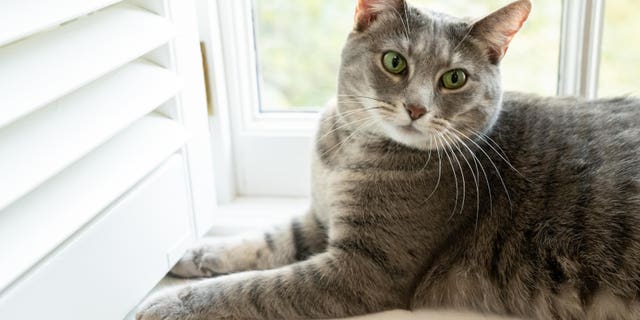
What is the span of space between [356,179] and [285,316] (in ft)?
0.97

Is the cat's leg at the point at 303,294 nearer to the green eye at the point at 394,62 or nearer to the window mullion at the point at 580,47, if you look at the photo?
the green eye at the point at 394,62

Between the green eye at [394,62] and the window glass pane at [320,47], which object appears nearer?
the green eye at [394,62]

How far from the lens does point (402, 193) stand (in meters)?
1.23

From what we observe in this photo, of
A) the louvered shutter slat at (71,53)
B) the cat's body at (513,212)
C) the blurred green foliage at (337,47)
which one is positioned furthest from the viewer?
the blurred green foliage at (337,47)

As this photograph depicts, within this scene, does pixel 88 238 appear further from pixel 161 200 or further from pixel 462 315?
pixel 462 315

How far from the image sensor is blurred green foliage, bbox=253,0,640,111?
1470 mm

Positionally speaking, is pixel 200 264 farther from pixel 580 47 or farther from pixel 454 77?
pixel 580 47

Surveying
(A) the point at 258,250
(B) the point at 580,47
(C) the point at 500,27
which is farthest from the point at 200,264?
(B) the point at 580,47

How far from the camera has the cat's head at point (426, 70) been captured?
1.18 m

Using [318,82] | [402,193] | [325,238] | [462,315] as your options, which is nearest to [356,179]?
[402,193]

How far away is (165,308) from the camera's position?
1147 millimetres

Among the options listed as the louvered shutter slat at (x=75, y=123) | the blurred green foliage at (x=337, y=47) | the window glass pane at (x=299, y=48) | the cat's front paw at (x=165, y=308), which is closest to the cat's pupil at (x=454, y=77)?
the blurred green foliage at (x=337, y=47)

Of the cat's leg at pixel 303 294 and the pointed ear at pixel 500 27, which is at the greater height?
the pointed ear at pixel 500 27

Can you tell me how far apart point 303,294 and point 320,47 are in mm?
676
